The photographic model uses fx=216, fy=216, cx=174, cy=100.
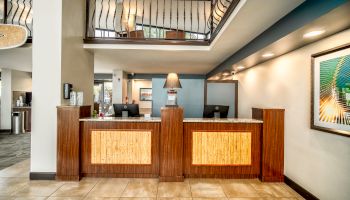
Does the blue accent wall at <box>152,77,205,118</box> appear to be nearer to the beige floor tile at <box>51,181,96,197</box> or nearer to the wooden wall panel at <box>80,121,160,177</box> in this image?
the wooden wall panel at <box>80,121,160,177</box>

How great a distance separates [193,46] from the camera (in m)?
4.61

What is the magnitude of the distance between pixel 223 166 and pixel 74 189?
246cm

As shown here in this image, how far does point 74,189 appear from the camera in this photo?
332 centimetres

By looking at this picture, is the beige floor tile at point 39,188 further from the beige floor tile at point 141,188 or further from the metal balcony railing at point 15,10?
the metal balcony railing at point 15,10

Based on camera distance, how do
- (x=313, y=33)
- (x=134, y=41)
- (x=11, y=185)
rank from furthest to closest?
1. (x=134, y=41)
2. (x=11, y=185)
3. (x=313, y=33)

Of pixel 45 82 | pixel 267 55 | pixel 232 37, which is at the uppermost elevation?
pixel 232 37

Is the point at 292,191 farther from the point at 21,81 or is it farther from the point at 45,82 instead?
the point at 21,81

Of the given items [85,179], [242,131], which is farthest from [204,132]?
[85,179]

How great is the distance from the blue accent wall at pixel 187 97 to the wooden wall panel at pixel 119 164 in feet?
13.4

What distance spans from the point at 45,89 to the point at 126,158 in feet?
6.00

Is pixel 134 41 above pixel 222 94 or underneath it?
above

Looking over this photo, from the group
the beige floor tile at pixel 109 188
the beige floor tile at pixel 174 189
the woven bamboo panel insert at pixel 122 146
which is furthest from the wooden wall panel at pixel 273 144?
the beige floor tile at pixel 109 188

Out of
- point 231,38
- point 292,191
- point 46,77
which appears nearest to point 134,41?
point 46,77

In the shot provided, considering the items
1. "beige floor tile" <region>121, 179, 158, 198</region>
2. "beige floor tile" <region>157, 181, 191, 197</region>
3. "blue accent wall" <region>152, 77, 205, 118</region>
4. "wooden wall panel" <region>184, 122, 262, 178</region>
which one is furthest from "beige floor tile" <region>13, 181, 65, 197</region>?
"blue accent wall" <region>152, 77, 205, 118</region>
